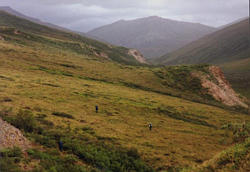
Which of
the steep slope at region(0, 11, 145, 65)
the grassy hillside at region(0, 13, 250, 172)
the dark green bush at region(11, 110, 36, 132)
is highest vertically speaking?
the steep slope at region(0, 11, 145, 65)

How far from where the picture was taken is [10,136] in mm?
15492

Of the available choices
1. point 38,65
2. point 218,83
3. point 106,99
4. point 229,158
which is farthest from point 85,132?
point 218,83

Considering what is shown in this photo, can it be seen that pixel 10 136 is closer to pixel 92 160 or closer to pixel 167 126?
pixel 92 160

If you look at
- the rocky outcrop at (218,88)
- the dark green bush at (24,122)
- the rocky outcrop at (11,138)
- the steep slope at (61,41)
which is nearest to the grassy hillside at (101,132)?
the dark green bush at (24,122)

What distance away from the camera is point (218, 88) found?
68.6 m

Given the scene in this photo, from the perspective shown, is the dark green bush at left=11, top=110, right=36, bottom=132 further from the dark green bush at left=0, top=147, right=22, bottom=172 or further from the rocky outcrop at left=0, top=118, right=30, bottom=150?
the dark green bush at left=0, top=147, right=22, bottom=172

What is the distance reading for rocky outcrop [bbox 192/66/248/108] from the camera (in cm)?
6515

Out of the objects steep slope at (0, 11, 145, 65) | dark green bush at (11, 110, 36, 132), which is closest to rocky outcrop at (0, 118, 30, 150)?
dark green bush at (11, 110, 36, 132)

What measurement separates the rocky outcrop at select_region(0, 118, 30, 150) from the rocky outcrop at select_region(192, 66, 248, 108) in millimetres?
62010

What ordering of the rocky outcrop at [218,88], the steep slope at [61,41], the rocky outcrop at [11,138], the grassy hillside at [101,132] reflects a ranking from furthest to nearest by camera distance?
the steep slope at [61,41] → the rocky outcrop at [218,88] → the grassy hillside at [101,132] → the rocky outcrop at [11,138]

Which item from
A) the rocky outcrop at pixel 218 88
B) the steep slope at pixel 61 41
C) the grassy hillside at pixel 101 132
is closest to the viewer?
the grassy hillside at pixel 101 132

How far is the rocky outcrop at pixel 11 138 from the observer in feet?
47.9

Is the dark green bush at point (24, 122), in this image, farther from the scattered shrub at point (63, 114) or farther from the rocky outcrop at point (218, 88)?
the rocky outcrop at point (218, 88)

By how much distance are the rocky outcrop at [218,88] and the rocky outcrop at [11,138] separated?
62.0 m
